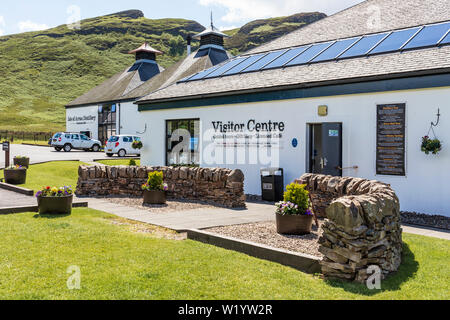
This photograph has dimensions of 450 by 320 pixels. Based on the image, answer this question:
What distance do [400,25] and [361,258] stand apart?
1194 centimetres

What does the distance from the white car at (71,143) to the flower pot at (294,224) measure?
32.3m

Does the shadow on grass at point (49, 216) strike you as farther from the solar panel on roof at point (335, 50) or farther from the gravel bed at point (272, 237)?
the solar panel on roof at point (335, 50)

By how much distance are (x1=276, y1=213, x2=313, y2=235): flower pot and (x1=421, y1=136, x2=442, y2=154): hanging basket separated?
424cm

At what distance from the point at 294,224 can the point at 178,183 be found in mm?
6151

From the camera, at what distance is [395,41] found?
13.3m

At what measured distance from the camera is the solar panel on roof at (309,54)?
15.2 metres

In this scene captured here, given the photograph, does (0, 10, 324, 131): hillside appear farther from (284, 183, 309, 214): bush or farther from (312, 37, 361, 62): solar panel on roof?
(284, 183, 309, 214): bush

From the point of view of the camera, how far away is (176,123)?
18.0m

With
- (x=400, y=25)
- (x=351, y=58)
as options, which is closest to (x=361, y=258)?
(x=351, y=58)

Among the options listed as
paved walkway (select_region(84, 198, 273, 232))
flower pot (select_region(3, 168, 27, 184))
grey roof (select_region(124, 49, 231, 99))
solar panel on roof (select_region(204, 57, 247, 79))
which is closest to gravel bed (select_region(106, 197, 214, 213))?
paved walkway (select_region(84, 198, 273, 232))

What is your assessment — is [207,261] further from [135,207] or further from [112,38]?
[112,38]

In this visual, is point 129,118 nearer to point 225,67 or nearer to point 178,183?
point 225,67

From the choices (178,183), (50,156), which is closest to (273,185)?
(178,183)

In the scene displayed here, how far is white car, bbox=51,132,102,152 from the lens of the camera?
36312mm
